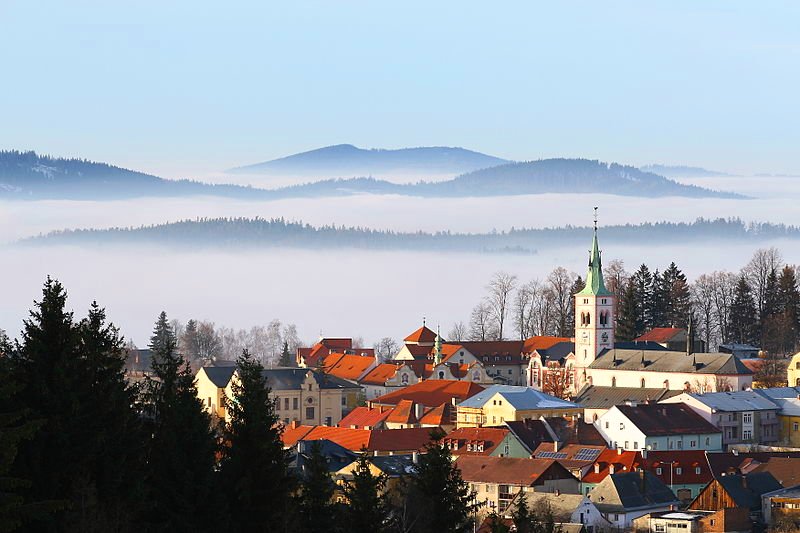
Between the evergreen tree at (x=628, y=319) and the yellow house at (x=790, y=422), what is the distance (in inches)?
1632

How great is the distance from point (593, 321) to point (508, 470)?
5886 centimetres

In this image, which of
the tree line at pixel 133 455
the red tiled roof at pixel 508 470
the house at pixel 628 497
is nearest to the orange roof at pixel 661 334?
the red tiled roof at pixel 508 470

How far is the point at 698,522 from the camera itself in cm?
7600

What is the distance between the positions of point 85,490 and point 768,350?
124 meters

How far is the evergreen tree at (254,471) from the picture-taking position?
38.2m

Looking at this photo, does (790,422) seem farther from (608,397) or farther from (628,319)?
(628,319)

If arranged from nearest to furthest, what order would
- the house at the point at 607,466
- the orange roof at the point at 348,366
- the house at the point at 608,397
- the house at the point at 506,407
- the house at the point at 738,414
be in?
the house at the point at 607,466 → the house at the point at 738,414 → the house at the point at 506,407 → the house at the point at 608,397 → the orange roof at the point at 348,366

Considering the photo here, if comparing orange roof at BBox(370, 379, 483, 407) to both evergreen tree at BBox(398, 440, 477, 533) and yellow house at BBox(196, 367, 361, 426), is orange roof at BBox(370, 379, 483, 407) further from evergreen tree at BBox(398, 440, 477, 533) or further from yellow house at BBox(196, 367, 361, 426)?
→ evergreen tree at BBox(398, 440, 477, 533)

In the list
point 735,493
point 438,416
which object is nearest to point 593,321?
point 438,416

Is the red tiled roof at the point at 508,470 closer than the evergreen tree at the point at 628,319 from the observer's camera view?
Yes

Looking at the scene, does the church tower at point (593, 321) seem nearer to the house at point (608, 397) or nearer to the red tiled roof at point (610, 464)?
the house at point (608, 397)

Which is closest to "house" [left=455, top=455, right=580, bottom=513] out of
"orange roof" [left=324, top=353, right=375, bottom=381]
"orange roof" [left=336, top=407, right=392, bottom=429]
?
"orange roof" [left=336, top=407, right=392, bottom=429]

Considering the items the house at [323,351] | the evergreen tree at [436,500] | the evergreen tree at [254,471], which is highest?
the evergreen tree at [254,471]

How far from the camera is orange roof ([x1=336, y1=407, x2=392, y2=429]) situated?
113 meters
